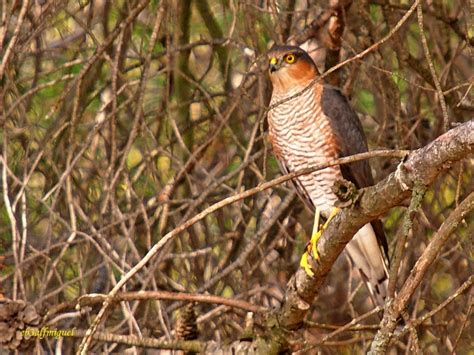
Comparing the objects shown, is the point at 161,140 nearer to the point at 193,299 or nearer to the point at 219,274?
the point at 219,274

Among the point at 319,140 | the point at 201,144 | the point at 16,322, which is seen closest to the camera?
the point at 16,322

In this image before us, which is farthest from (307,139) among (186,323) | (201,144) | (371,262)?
(186,323)

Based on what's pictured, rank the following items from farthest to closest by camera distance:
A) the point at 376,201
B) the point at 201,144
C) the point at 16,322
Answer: the point at 201,144 → the point at 16,322 → the point at 376,201

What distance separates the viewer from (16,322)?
3488 millimetres

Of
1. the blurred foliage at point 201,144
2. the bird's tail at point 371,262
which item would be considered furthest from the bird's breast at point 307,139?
the bird's tail at point 371,262

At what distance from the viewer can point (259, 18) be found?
14.8 ft

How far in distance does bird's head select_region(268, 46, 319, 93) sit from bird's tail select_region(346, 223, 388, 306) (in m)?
0.79

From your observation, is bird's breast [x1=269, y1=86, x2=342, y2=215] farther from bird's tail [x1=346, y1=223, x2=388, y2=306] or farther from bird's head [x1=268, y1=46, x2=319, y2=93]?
bird's tail [x1=346, y1=223, x2=388, y2=306]

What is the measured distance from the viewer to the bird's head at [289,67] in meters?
4.58

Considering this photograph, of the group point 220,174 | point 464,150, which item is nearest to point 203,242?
point 220,174

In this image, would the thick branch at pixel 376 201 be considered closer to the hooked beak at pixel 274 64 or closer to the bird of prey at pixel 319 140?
the bird of prey at pixel 319 140

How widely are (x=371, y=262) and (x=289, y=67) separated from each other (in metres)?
1.00

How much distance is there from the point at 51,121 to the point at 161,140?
590 mm

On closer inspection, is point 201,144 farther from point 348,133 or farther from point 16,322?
point 16,322
